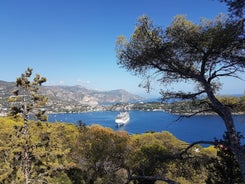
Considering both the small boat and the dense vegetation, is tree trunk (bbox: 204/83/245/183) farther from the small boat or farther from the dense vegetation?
the small boat

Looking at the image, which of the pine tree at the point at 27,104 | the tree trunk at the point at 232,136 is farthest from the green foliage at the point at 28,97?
the tree trunk at the point at 232,136

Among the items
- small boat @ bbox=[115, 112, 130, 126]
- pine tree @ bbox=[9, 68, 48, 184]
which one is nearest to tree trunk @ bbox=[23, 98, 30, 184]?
pine tree @ bbox=[9, 68, 48, 184]

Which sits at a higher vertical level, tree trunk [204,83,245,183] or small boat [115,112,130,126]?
tree trunk [204,83,245,183]

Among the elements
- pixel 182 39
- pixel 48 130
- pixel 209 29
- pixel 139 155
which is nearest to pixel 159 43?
pixel 182 39

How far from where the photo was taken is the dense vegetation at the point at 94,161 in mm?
6379

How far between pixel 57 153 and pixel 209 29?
10.8m

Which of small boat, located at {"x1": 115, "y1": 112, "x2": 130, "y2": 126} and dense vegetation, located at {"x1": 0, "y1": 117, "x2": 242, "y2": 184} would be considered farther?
small boat, located at {"x1": 115, "y1": 112, "x2": 130, "y2": 126}

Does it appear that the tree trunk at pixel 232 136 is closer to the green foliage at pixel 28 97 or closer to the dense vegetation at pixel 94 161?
the dense vegetation at pixel 94 161

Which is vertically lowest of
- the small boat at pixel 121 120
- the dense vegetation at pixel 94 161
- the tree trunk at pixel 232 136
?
the small boat at pixel 121 120

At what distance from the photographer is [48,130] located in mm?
13461

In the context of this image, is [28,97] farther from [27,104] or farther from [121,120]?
[121,120]

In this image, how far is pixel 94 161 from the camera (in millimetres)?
23141

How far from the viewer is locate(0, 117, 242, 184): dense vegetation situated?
6.38m

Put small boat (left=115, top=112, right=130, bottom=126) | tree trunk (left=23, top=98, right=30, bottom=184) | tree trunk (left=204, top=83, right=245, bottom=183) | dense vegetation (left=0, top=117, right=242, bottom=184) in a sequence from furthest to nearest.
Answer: small boat (left=115, top=112, right=130, bottom=126)
tree trunk (left=23, top=98, right=30, bottom=184)
dense vegetation (left=0, top=117, right=242, bottom=184)
tree trunk (left=204, top=83, right=245, bottom=183)
